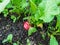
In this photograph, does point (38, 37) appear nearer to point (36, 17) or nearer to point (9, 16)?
point (36, 17)

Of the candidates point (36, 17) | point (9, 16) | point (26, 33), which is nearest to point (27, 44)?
point (26, 33)

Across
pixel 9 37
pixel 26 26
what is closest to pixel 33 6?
pixel 26 26

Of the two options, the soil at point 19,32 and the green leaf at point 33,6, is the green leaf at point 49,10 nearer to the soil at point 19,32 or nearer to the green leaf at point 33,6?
the green leaf at point 33,6

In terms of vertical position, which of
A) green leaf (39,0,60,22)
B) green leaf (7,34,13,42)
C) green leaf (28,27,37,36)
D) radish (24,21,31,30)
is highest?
green leaf (39,0,60,22)

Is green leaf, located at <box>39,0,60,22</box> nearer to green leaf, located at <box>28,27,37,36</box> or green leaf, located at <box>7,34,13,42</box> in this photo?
green leaf, located at <box>28,27,37,36</box>

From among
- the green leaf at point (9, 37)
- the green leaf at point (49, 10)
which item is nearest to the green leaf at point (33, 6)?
the green leaf at point (49, 10)

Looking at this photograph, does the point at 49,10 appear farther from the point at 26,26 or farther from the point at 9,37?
the point at 9,37

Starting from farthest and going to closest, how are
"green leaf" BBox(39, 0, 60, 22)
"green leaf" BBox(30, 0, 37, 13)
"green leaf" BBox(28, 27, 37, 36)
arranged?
"green leaf" BBox(28, 27, 37, 36)
"green leaf" BBox(30, 0, 37, 13)
"green leaf" BBox(39, 0, 60, 22)

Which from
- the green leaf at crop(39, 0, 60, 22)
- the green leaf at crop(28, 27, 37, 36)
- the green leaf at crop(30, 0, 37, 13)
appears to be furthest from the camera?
the green leaf at crop(28, 27, 37, 36)

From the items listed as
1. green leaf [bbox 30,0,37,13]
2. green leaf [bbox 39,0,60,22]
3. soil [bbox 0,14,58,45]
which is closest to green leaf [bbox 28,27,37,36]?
soil [bbox 0,14,58,45]
